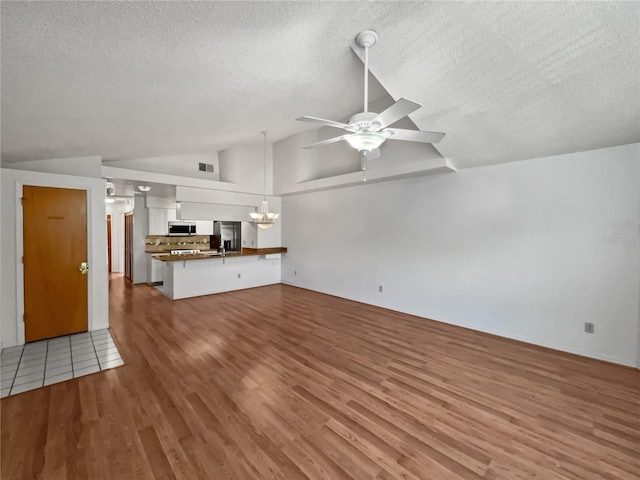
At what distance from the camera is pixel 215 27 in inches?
70.3

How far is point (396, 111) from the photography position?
6.07ft

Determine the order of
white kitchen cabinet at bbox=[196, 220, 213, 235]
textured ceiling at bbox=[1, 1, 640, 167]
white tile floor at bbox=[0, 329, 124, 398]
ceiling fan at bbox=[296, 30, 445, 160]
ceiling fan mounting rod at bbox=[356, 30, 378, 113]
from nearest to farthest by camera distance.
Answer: textured ceiling at bbox=[1, 1, 640, 167] < ceiling fan at bbox=[296, 30, 445, 160] < ceiling fan mounting rod at bbox=[356, 30, 378, 113] < white tile floor at bbox=[0, 329, 124, 398] < white kitchen cabinet at bbox=[196, 220, 213, 235]

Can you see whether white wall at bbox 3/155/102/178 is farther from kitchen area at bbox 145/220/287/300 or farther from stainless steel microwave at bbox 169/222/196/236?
stainless steel microwave at bbox 169/222/196/236

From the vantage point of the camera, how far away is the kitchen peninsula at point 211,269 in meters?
5.73

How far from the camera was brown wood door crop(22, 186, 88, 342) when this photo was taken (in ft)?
11.3

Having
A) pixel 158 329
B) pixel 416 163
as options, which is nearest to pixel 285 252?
pixel 158 329

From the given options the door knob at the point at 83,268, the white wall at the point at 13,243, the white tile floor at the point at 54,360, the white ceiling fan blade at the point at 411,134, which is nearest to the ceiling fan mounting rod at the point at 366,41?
the white ceiling fan blade at the point at 411,134

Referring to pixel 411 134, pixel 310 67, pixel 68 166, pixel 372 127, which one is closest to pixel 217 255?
pixel 68 166

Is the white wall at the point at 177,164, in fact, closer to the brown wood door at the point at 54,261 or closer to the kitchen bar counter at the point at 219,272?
the brown wood door at the point at 54,261

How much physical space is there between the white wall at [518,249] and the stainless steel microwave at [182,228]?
17.0 ft

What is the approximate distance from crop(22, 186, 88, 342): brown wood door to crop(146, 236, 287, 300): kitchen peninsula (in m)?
1.82

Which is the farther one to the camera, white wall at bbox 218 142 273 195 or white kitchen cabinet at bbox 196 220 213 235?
white kitchen cabinet at bbox 196 220 213 235

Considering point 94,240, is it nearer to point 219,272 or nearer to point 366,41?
point 219,272

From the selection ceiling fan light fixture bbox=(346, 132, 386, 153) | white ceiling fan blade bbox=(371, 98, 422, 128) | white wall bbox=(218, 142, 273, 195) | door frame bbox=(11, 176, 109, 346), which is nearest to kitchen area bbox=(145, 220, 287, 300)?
white wall bbox=(218, 142, 273, 195)
